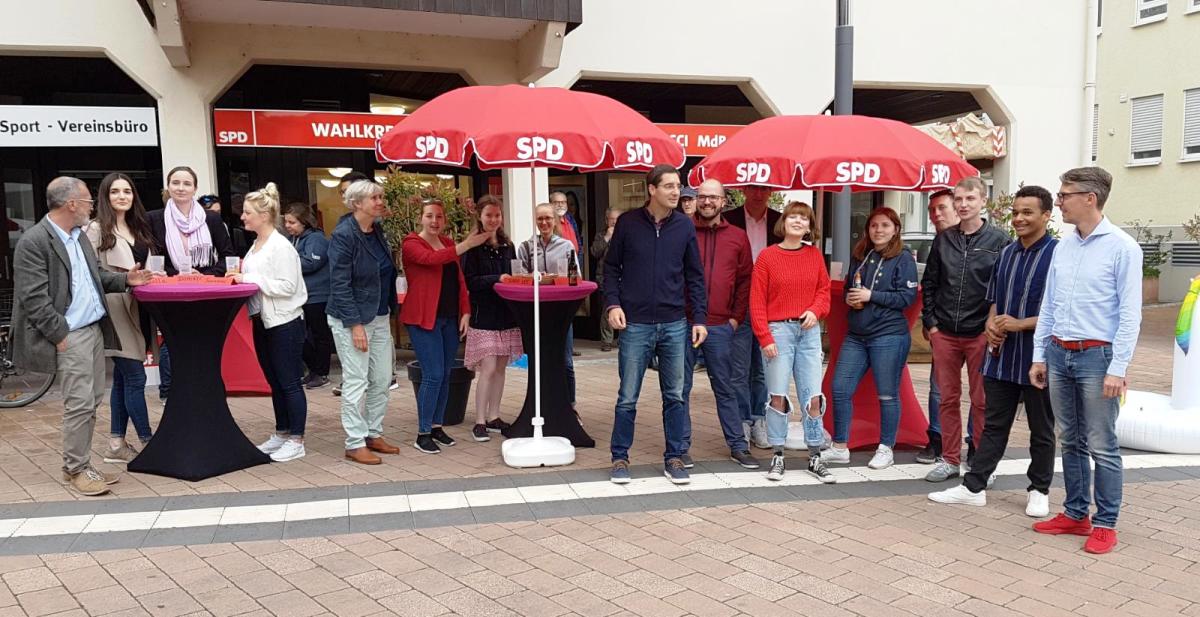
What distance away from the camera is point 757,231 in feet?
19.6

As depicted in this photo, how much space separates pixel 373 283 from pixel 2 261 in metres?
7.57

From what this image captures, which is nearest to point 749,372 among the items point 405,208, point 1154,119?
point 405,208

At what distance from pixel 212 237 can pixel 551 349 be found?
2785 millimetres

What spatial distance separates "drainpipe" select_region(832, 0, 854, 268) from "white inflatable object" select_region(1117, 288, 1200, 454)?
9.63 ft

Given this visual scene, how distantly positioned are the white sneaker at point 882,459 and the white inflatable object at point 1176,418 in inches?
72.3

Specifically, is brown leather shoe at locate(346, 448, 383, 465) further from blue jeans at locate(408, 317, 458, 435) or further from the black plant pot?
the black plant pot

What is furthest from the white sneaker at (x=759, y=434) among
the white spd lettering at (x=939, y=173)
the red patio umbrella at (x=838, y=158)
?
the white spd lettering at (x=939, y=173)

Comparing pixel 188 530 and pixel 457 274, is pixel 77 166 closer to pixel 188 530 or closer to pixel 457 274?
pixel 457 274

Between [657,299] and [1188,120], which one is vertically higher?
[1188,120]

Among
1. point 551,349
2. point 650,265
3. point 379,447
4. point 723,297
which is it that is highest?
point 650,265

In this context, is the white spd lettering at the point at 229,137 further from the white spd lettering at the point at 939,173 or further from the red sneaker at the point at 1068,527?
the red sneaker at the point at 1068,527

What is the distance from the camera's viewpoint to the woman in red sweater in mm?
5102

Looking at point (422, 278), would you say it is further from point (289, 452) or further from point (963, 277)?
point (963, 277)

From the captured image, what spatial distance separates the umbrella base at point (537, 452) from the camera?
214 inches
